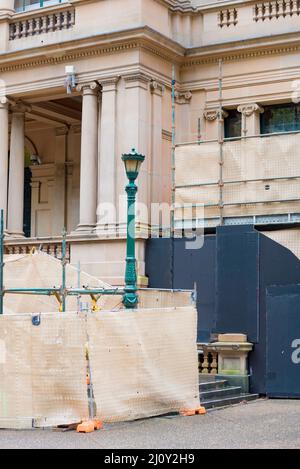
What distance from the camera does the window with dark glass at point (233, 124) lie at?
23453 mm

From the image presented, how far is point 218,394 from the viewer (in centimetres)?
1658

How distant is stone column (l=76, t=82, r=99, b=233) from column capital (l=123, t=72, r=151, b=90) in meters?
0.98

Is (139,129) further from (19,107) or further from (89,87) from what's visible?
(19,107)

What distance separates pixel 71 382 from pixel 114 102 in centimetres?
1025

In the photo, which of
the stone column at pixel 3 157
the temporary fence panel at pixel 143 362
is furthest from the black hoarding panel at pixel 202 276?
the stone column at pixel 3 157

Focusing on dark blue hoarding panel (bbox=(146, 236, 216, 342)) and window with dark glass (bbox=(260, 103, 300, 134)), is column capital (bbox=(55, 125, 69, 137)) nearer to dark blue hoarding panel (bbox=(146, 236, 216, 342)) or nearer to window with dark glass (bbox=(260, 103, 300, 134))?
window with dark glass (bbox=(260, 103, 300, 134))

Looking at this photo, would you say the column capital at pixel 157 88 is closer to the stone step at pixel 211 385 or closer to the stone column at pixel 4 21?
the stone column at pixel 4 21

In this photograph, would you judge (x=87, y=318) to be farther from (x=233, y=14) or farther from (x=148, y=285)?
(x=233, y=14)

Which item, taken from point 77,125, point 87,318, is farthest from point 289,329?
point 77,125

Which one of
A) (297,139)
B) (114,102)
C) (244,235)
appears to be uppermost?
(114,102)

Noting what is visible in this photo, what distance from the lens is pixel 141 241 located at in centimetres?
2059

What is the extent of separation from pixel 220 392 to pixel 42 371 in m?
4.78

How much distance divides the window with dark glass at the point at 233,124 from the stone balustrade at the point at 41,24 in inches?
194

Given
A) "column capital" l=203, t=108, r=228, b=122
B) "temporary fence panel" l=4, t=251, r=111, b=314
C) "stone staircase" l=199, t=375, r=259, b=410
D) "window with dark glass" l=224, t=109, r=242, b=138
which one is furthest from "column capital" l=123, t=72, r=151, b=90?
"stone staircase" l=199, t=375, r=259, b=410
